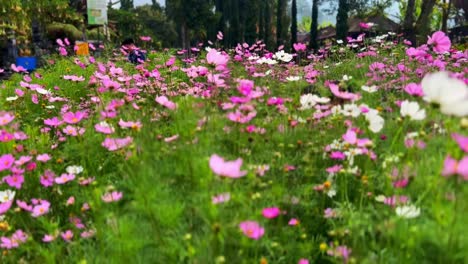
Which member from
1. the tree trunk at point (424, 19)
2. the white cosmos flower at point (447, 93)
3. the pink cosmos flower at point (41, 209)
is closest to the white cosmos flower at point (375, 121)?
the white cosmos flower at point (447, 93)

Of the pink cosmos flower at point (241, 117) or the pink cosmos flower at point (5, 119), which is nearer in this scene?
the pink cosmos flower at point (241, 117)

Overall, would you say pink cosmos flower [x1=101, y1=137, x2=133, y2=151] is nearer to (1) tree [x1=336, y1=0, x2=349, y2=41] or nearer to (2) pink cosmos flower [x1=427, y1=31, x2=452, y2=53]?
(2) pink cosmos flower [x1=427, y1=31, x2=452, y2=53]

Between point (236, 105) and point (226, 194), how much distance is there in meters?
0.81

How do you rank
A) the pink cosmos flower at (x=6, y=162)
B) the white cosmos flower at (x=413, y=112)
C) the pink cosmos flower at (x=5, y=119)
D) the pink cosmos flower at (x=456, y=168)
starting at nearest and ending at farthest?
1. the pink cosmos flower at (x=456, y=168)
2. the white cosmos flower at (x=413, y=112)
3. the pink cosmos flower at (x=6, y=162)
4. the pink cosmos flower at (x=5, y=119)

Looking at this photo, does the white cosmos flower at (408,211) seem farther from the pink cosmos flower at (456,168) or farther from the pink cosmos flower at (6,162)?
the pink cosmos flower at (6,162)

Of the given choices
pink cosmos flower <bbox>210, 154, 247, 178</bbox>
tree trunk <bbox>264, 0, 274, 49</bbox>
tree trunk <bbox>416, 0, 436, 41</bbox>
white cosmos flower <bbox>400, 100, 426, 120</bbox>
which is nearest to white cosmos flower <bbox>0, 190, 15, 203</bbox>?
pink cosmos flower <bbox>210, 154, 247, 178</bbox>

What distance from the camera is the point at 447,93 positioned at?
113cm

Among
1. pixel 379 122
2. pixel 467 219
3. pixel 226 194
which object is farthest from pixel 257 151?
pixel 467 219

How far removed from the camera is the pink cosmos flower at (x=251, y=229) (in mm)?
1245

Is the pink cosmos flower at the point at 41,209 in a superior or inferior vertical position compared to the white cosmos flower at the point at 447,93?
inferior

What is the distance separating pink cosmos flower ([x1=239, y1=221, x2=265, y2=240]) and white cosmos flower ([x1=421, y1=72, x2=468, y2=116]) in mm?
564

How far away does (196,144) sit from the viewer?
1.71 m

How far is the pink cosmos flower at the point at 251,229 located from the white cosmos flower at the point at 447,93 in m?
0.56

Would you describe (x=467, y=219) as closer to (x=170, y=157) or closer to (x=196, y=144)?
(x=196, y=144)
